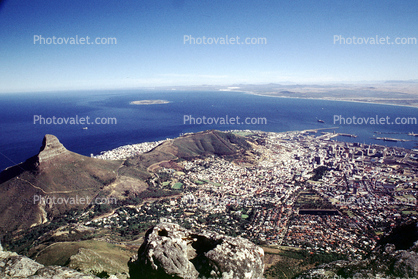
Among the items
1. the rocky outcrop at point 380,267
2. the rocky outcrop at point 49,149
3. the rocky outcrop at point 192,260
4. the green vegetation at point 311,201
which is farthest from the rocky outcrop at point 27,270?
the green vegetation at point 311,201

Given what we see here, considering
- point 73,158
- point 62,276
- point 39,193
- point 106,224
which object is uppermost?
point 62,276

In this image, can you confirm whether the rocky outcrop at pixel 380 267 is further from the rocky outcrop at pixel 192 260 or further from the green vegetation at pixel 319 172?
the green vegetation at pixel 319 172

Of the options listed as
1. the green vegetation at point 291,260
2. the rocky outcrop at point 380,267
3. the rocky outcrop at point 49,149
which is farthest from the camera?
the rocky outcrop at point 49,149

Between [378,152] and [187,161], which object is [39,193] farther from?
[378,152]

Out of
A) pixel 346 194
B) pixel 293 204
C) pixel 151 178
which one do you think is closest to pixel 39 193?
pixel 151 178

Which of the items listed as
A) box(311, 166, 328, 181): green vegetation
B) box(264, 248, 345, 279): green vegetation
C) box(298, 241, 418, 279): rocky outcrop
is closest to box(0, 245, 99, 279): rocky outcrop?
box(298, 241, 418, 279): rocky outcrop

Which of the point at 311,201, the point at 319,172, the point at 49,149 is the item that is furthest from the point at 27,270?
the point at 319,172

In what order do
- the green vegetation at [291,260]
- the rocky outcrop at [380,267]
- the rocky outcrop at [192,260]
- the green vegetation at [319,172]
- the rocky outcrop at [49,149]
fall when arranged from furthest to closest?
the green vegetation at [319,172]
the rocky outcrop at [49,149]
the green vegetation at [291,260]
the rocky outcrop at [380,267]
the rocky outcrop at [192,260]
